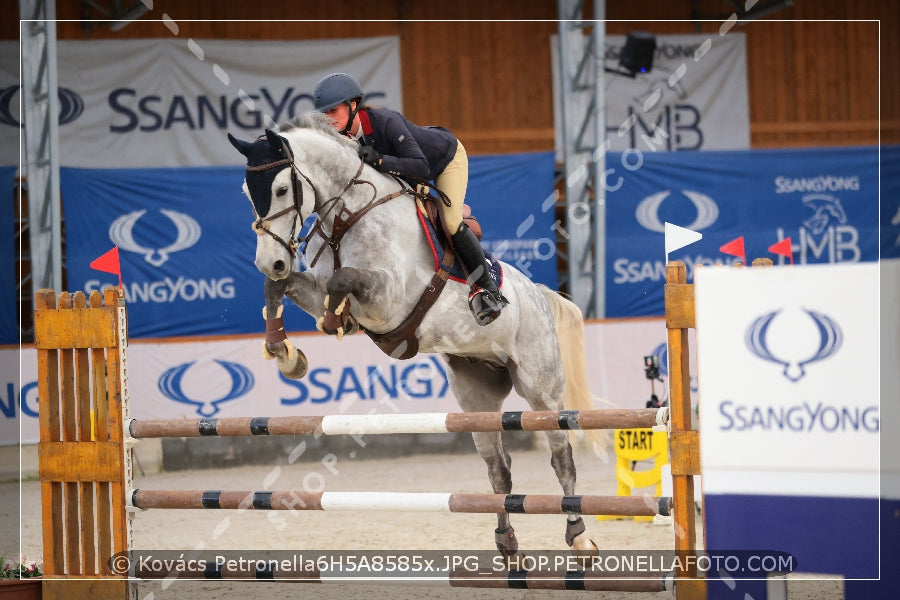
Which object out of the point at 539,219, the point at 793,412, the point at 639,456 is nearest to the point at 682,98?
the point at 539,219

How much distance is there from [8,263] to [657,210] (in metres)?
6.88

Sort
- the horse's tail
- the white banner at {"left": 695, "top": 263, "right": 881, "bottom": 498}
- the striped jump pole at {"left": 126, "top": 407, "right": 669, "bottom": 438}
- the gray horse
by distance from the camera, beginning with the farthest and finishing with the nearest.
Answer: the horse's tail
the gray horse
the striped jump pole at {"left": 126, "top": 407, "right": 669, "bottom": 438}
the white banner at {"left": 695, "top": 263, "right": 881, "bottom": 498}

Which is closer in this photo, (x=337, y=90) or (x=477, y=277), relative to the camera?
(x=337, y=90)

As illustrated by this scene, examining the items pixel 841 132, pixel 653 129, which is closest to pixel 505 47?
pixel 653 129

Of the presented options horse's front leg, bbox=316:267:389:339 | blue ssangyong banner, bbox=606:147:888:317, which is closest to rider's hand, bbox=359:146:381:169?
horse's front leg, bbox=316:267:389:339

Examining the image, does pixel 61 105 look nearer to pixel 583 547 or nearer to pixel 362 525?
pixel 362 525

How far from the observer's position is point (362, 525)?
244 inches

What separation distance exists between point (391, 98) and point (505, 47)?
1.88 m

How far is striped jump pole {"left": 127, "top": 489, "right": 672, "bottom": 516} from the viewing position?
310cm

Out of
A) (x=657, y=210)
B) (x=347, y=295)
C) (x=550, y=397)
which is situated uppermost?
(x=657, y=210)

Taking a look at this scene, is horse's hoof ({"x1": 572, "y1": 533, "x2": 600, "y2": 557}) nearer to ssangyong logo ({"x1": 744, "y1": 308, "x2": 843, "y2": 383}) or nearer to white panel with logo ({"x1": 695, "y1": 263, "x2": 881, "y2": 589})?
white panel with logo ({"x1": 695, "y1": 263, "x2": 881, "y2": 589})

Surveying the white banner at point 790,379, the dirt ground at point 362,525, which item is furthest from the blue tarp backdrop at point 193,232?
the white banner at point 790,379

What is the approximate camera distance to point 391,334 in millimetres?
4008

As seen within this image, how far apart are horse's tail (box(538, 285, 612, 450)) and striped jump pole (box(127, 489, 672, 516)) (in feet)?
5.53
